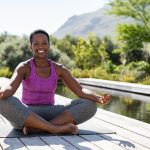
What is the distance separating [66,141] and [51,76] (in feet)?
2.61

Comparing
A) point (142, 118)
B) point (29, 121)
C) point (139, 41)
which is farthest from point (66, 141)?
point (139, 41)

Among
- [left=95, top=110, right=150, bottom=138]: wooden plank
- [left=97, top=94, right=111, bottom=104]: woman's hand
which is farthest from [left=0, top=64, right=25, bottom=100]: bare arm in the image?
[left=95, top=110, right=150, bottom=138]: wooden plank

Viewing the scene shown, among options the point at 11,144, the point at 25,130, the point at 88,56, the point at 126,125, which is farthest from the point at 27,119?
the point at 88,56

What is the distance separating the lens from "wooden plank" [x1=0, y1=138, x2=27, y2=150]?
11.7 ft

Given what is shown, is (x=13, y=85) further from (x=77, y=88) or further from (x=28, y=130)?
(x=77, y=88)

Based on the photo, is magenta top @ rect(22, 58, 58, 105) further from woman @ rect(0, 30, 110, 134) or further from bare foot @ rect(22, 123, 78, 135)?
bare foot @ rect(22, 123, 78, 135)

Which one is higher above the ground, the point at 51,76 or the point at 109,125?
the point at 51,76

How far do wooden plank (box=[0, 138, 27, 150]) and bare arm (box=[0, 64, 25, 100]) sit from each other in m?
0.43

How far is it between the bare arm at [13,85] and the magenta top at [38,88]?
10 cm

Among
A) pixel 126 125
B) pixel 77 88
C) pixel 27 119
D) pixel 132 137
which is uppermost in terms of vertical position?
pixel 77 88

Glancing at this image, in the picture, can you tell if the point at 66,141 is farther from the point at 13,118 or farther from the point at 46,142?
the point at 13,118

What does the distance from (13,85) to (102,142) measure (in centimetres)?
105

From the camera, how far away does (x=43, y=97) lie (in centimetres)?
442

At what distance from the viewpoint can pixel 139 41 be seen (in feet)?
75.3
